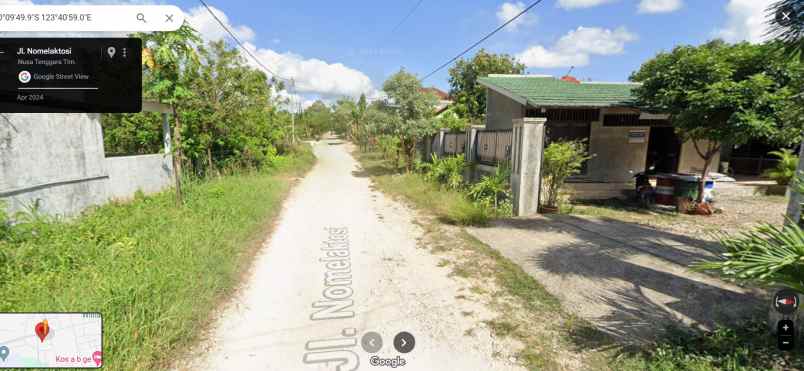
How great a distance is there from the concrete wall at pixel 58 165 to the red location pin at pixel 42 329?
3.56 meters

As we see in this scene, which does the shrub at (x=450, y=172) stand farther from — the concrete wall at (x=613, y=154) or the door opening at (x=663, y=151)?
the door opening at (x=663, y=151)

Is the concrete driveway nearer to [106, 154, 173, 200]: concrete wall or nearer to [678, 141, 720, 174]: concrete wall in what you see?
[678, 141, 720, 174]: concrete wall

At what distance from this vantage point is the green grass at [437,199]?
664 centimetres

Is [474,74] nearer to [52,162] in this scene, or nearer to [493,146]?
[493,146]

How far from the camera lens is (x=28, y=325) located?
2.37 metres

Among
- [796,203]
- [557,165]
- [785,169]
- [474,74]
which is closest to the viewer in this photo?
[796,203]

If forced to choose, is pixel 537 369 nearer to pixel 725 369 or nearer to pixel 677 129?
pixel 725 369

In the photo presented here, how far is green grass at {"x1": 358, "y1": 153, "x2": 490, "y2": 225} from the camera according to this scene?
21.8 feet

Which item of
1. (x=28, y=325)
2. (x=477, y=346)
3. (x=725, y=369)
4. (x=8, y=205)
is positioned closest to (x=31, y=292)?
(x=28, y=325)

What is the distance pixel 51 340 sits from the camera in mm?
2285

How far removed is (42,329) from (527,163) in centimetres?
731

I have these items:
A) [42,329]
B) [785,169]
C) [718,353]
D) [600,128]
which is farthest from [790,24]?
[785,169]

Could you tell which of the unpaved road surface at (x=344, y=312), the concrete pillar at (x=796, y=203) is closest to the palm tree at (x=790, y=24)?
the concrete pillar at (x=796, y=203)

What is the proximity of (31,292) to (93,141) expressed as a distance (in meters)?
4.54
